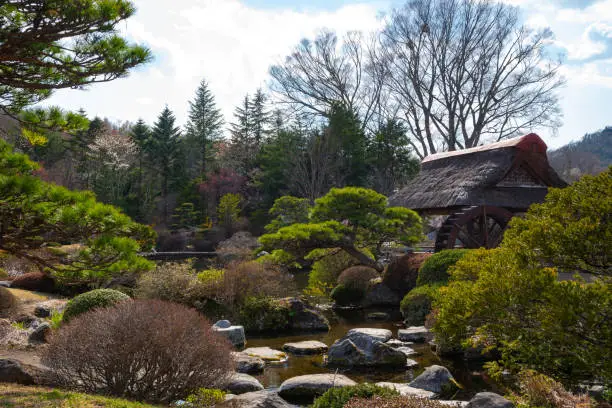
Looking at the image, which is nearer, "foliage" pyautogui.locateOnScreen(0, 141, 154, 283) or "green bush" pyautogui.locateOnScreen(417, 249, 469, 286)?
"foliage" pyautogui.locateOnScreen(0, 141, 154, 283)

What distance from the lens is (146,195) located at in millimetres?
38781

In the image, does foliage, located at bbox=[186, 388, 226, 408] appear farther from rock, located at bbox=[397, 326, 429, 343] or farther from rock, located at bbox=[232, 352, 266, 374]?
rock, located at bbox=[397, 326, 429, 343]

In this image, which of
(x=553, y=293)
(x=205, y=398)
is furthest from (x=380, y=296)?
(x=553, y=293)

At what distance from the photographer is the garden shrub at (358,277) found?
54.4 ft

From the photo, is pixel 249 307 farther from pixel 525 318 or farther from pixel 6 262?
pixel 6 262

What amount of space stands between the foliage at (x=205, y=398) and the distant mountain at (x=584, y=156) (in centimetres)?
2983

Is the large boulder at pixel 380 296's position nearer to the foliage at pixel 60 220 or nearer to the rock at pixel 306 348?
the rock at pixel 306 348

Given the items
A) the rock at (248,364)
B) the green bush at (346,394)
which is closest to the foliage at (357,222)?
the rock at (248,364)

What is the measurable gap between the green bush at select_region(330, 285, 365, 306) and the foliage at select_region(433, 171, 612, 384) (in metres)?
11.5

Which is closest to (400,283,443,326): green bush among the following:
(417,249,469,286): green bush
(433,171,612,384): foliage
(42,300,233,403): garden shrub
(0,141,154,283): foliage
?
(417,249,469,286): green bush

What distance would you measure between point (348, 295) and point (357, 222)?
8.77 feet

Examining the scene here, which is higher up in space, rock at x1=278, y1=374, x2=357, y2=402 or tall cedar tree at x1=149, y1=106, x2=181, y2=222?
tall cedar tree at x1=149, y1=106, x2=181, y2=222

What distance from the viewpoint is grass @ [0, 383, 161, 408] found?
462 cm

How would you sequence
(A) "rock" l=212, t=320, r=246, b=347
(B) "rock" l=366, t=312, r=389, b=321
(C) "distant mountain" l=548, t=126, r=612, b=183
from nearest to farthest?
1. (A) "rock" l=212, t=320, r=246, b=347
2. (B) "rock" l=366, t=312, r=389, b=321
3. (C) "distant mountain" l=548, t=126, r=612, b=183
